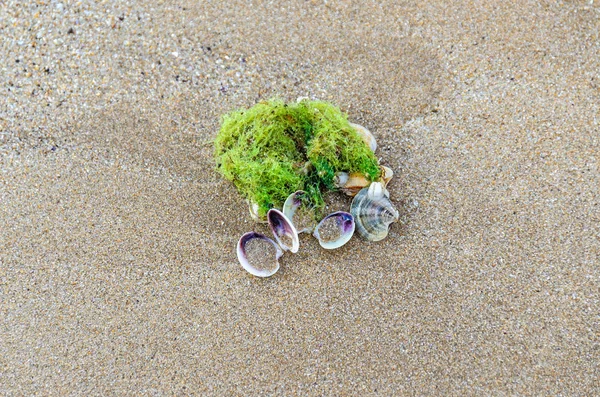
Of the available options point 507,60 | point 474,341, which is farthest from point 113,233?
point 507,60

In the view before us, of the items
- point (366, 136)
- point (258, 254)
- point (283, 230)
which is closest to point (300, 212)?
point (283, 230)

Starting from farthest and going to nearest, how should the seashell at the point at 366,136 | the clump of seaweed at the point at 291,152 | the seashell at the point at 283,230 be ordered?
the seashell at the point at 366,136 < the clump of seaweed at the point at 291,152 < the seashell at the point at 283,230

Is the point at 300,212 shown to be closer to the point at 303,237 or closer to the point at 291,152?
the point at 303,237

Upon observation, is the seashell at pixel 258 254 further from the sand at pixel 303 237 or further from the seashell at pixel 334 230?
the seashell at pixel 334 230

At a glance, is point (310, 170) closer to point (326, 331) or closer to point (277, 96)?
point (277, 96)

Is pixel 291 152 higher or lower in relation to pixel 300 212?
higher

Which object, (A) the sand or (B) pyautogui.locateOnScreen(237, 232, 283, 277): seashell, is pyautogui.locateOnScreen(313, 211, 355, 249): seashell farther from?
(B) pyautogui.locateOnScreen(237, 232, 283, 277): seashell

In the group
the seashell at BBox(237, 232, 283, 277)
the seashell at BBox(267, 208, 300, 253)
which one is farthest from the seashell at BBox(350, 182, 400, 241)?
the seashell at BBox(237, 232, 283, 277)

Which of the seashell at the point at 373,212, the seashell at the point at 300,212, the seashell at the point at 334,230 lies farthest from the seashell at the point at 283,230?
the seashell at the point at 373,212
